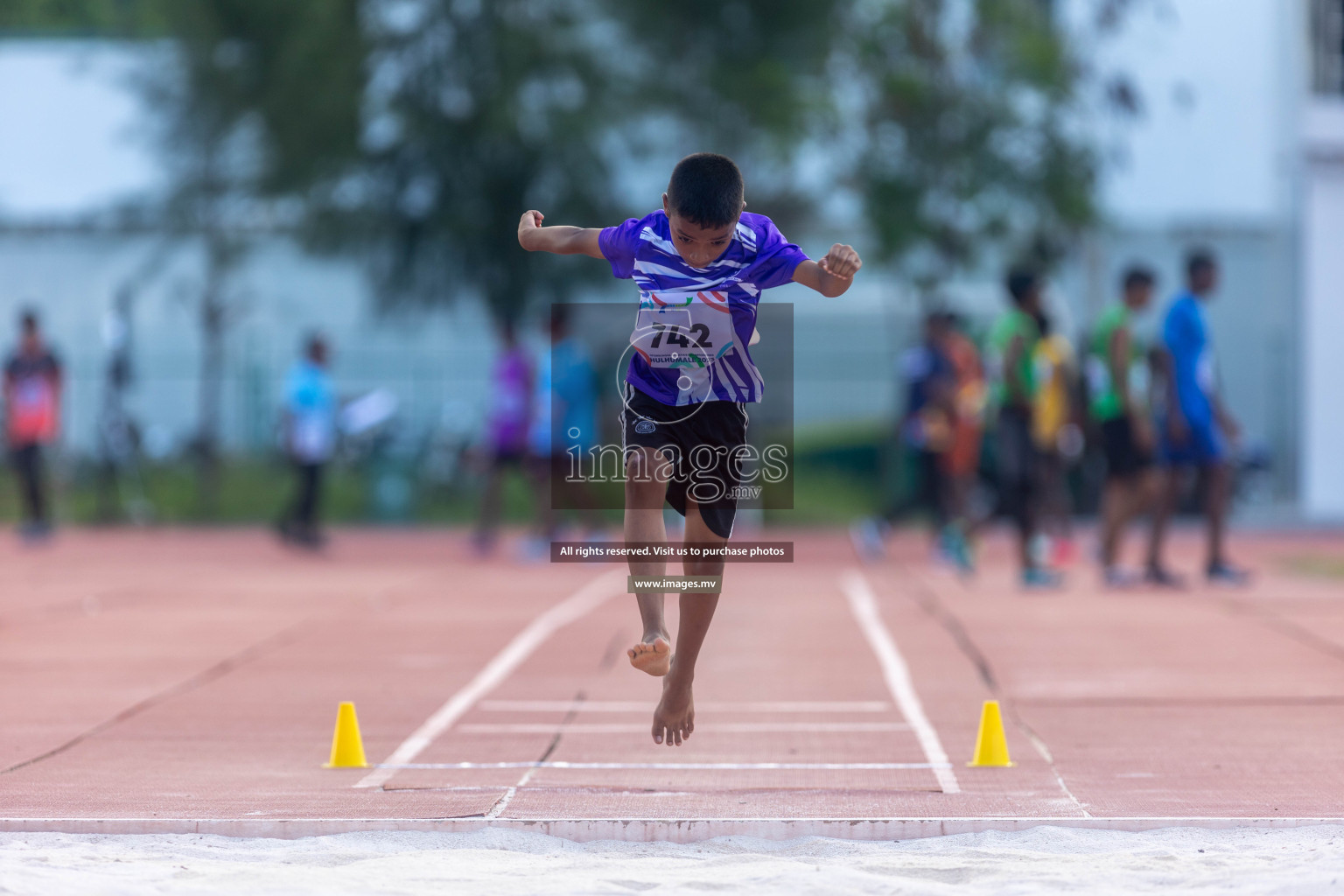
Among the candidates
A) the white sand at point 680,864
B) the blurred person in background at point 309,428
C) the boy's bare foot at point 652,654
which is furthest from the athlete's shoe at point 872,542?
the white sand at point 680,864

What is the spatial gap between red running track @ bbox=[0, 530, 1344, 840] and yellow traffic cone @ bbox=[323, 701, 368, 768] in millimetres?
80

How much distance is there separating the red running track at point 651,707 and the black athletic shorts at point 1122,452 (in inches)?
39.5

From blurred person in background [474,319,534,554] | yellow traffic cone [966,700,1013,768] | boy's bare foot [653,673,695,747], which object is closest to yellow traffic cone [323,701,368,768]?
boy's bare foot [653,673,695,747]

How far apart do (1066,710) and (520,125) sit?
13542mm

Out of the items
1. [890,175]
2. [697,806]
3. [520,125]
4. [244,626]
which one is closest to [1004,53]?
[890,175]

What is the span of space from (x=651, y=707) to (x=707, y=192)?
3.15 meters

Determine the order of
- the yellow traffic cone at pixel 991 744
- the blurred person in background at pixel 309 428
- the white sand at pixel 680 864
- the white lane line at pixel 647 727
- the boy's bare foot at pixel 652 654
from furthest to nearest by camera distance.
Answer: the blurred person in background at pixel 309 428 < the white lane line at pixel 647 727 < the yellow traffic cone at pixel 991 744 < the boy's bare foot at pixel 652 654 < the white sand at pixel 680 864

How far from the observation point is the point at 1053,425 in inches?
550

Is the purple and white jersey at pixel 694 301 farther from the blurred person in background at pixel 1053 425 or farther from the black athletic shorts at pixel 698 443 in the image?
the blurred person in background at pixel 1053 425

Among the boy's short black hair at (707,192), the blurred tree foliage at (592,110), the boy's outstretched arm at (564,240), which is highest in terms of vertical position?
the blurred tree foliage at (592,110)

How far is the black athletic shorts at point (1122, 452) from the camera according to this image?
12.6m

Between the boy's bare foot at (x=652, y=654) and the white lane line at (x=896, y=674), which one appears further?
the white lane line at (x=896, y=674)

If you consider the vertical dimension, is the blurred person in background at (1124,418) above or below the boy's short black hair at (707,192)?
below

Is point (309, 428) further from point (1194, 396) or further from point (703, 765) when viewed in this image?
point (703, 765)
